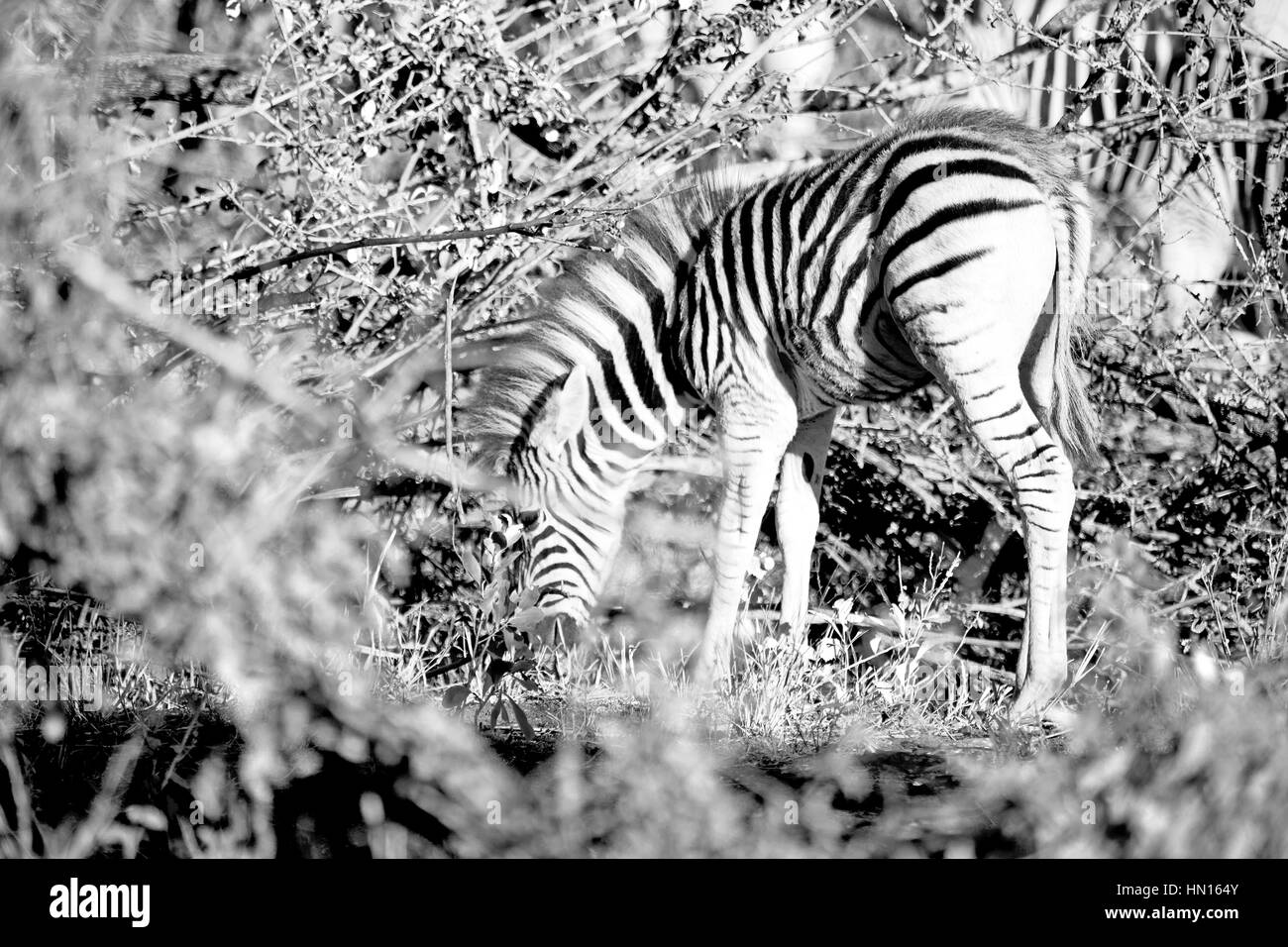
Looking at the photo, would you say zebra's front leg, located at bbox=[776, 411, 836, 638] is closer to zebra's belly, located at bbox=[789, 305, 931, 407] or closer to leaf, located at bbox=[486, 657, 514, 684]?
zebra's belly, located at bbox=[789, 305, 931, 407]

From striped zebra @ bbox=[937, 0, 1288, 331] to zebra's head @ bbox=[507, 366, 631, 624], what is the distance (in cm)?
273

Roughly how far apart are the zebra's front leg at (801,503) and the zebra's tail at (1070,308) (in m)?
1.10

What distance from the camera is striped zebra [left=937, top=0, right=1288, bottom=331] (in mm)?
6008

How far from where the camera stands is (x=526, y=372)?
5633mm

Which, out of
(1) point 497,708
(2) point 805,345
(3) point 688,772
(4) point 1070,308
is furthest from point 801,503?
(3) point 688,772

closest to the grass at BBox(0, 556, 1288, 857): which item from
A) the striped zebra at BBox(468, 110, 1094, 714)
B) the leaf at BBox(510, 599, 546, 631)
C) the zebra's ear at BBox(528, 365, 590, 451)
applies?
the leaf at BBox(510, 599, 546, 631)

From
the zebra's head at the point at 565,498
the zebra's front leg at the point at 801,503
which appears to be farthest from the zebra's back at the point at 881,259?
the zebra's head at the point at 565,498

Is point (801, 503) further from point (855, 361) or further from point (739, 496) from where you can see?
point (855, 361)

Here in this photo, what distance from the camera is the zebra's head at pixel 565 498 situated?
18.1 feet

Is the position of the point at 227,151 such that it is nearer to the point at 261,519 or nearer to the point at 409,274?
the point at 409,274

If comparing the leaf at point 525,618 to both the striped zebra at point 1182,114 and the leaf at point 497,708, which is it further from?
the striped zebra at point 1182,114
